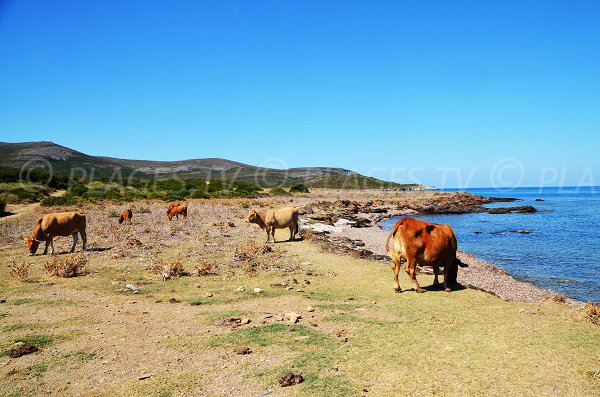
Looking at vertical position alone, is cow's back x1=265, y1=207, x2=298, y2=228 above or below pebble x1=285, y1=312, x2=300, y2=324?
above

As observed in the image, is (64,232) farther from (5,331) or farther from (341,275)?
(341,275)

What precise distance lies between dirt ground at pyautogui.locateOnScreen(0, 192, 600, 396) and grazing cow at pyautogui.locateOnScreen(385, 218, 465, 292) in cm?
72

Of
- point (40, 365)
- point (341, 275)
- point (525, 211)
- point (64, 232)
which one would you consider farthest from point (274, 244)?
point (525, 211)

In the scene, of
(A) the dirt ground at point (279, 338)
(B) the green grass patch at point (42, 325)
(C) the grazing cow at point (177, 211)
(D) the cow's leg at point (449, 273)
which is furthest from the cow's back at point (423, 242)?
(C) the grazing cow at point (177, 211)

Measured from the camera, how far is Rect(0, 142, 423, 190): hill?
4407 inches

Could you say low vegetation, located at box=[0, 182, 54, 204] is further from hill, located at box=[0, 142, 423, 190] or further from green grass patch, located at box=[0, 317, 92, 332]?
hill, located at box=[0, 142, 423, 190]

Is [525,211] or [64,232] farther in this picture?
[525,211]

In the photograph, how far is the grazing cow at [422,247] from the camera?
972 centimetres

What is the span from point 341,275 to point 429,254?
382 centimetres

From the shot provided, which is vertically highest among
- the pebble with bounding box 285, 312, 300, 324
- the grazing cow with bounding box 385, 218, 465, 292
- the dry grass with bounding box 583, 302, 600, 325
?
the grazing cow with bounding box 385, 218, 465, 292

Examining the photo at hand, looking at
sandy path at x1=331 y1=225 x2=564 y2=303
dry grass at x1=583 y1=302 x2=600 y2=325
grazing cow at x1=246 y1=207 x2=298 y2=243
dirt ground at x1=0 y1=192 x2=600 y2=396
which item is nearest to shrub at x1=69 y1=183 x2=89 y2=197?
grazing cow at x1=246 y1=207 x2=298 y2=243

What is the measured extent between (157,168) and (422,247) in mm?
158609

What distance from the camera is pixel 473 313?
7.93 metres

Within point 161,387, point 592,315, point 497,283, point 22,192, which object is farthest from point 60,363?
point 22,192
